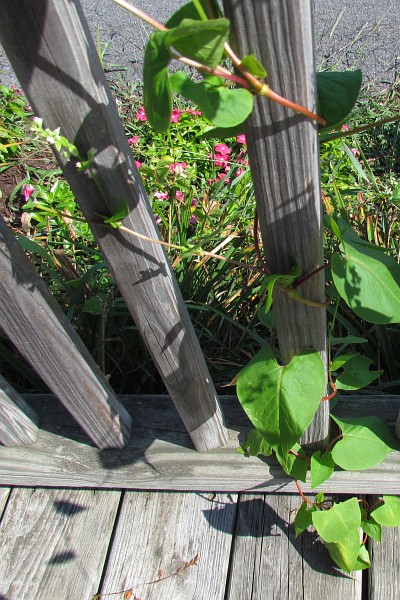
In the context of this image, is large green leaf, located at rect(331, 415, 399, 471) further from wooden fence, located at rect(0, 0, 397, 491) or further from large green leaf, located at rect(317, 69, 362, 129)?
large green leaf, located at rect(317, 69, 362, 129)

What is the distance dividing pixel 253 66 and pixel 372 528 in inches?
43.1

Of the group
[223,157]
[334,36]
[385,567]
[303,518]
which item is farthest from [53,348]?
[334,36]

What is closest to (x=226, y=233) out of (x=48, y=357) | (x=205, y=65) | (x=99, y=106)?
(x=48, y=357)

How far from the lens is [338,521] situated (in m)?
1.29

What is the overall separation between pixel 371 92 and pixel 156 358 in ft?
6.79

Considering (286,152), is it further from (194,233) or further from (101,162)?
(194,233)

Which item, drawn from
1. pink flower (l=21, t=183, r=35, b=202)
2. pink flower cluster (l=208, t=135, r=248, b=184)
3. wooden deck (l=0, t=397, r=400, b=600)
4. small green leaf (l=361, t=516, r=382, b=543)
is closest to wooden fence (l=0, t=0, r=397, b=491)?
wooden deck (l=0, t=397, r=400, b=600)

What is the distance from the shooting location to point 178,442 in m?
1.51

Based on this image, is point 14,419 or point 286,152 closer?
point 286,152

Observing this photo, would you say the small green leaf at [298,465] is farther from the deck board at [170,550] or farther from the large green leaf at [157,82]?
the large green leaf at [157,82]

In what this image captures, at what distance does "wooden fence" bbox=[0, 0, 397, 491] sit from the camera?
2.36ft

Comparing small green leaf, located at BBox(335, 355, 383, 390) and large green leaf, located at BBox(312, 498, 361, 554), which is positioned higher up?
small green leaf, located at BBox(335, 355, 383, 390)

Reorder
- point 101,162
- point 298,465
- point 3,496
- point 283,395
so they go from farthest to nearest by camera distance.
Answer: point 3,496 → point 298,465 → point 283,395 → point 101,162

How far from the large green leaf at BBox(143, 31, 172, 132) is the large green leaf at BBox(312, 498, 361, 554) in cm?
94
